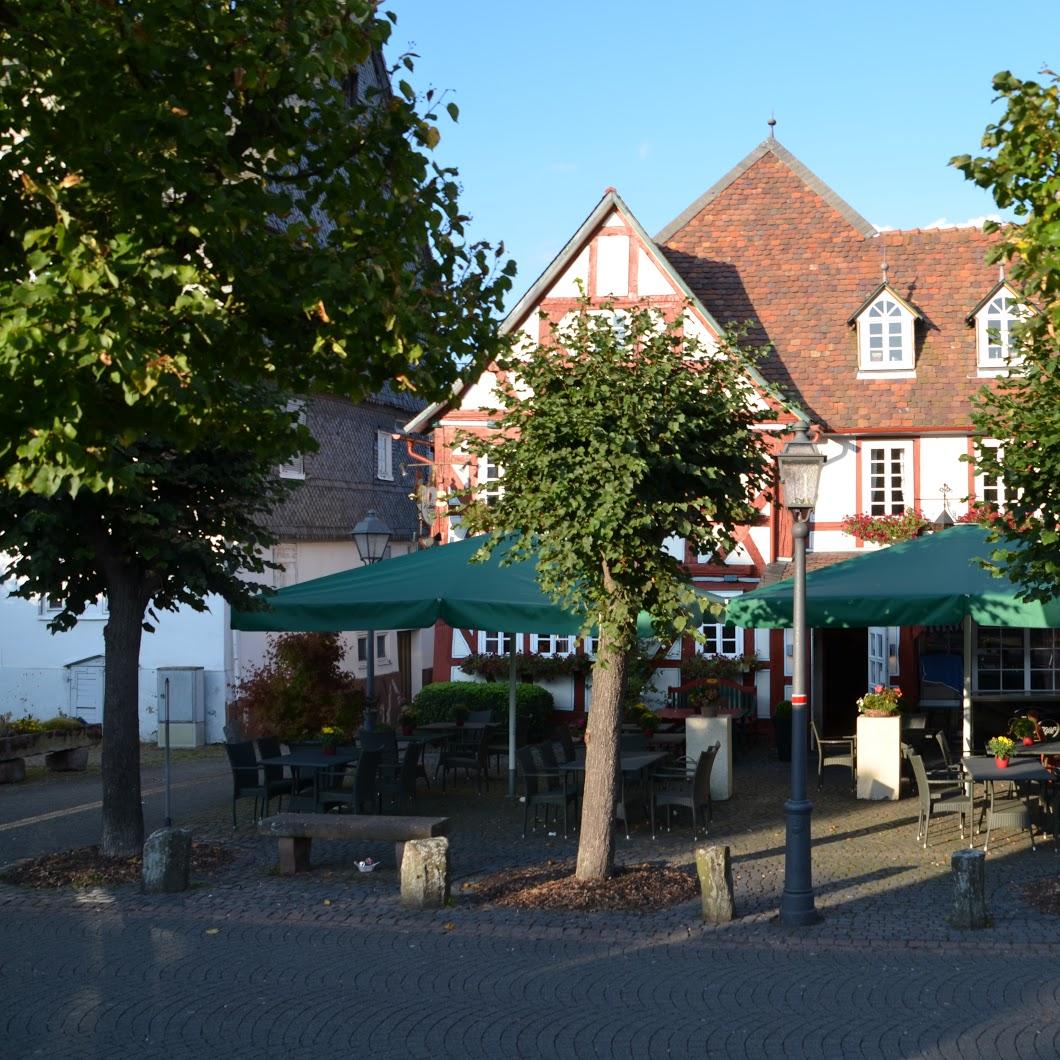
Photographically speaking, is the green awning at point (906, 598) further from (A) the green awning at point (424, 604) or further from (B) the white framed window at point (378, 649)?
(B) the white framed window at point (378, 649)

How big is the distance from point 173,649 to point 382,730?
9492 mm

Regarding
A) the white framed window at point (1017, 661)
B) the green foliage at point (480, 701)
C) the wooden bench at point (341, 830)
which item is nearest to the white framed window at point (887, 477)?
the white framed window at point (1017, 661)

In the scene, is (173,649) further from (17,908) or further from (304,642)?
(17,908)

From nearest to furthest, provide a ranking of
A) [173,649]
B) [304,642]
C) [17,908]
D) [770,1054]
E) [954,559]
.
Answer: [770,1054]
[17,908]
[954,559]
[304,642]
[173,649]

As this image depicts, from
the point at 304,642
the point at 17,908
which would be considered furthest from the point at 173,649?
the point at 17,908

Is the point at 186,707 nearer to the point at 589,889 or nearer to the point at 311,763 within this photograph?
the point at 311,763

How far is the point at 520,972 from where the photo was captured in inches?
391

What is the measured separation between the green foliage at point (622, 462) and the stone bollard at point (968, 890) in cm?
296

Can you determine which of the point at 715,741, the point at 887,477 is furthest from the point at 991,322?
the point at 715,741

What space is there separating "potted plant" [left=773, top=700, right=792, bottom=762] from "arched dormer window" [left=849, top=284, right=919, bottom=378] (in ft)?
20.8

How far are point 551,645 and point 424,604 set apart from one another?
32.0 ft

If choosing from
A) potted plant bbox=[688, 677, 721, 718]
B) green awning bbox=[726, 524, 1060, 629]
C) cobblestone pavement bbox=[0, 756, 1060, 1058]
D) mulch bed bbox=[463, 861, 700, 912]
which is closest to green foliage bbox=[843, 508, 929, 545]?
potted plant bbox=[688, 677, 721, 718]

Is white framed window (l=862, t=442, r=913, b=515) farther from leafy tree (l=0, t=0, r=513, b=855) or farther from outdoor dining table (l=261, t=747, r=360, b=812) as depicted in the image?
leafy tree (l=0, t=0, r=513, b=855)

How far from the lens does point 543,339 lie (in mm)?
25625
